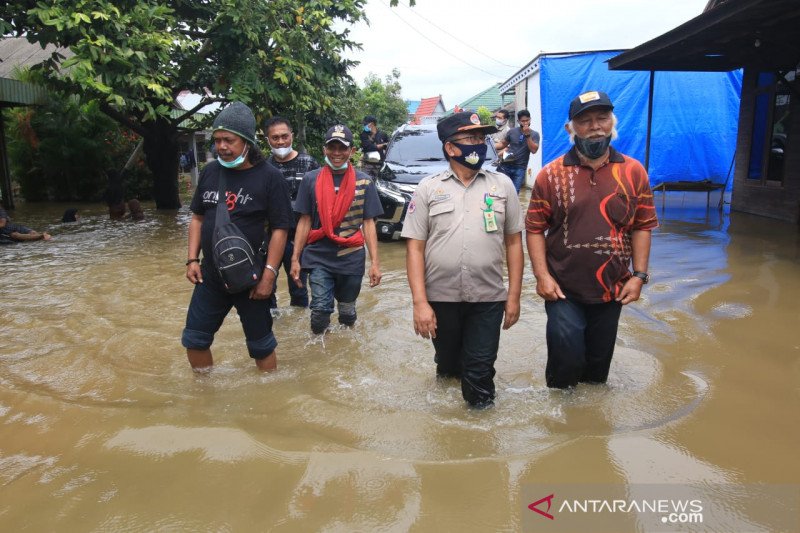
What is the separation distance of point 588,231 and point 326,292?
2.18 metres

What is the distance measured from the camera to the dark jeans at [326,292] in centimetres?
457

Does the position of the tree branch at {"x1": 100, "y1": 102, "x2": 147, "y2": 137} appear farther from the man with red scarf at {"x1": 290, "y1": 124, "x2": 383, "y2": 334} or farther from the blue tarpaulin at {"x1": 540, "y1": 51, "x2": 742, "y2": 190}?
the blue tarpaulin at {"x1": 540, "y1": 51, "x2": 742, "y2": 190}

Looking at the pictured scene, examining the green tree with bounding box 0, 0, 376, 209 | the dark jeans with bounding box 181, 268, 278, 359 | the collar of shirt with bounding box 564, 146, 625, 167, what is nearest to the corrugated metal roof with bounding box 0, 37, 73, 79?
the green tree with bounding box 0, 0, 376, 209

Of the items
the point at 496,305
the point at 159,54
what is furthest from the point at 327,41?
the point at 496,305

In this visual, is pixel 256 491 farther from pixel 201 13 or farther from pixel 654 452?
pixel 201 13

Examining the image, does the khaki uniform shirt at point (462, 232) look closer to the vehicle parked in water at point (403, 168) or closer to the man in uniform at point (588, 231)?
the man in uniform at point (588, 231)

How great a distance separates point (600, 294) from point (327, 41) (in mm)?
8844

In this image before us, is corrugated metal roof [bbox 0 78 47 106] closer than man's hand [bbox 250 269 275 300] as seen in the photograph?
No

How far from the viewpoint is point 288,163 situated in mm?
5551

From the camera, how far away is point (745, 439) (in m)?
3.02

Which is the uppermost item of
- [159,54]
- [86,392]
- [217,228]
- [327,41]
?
[327,41]

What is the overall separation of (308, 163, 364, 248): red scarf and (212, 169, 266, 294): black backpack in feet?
3.35

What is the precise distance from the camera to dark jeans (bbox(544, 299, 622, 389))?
3297mm

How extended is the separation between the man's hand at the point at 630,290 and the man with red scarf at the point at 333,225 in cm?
188
